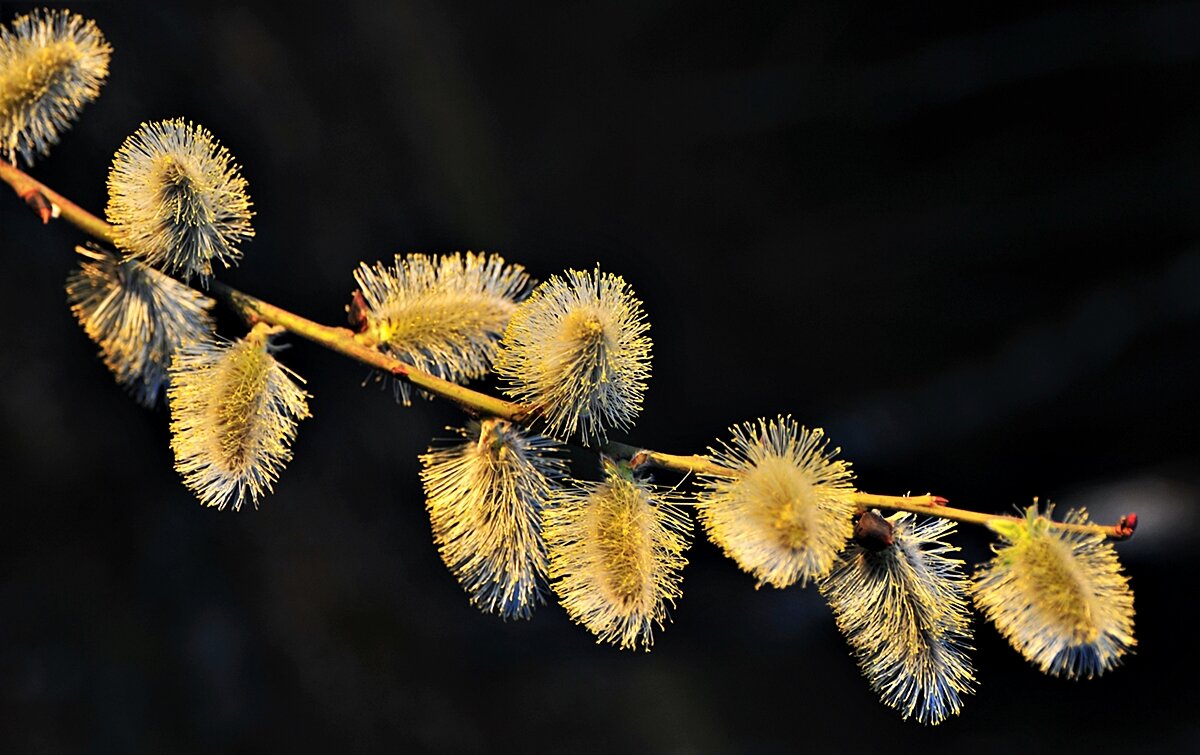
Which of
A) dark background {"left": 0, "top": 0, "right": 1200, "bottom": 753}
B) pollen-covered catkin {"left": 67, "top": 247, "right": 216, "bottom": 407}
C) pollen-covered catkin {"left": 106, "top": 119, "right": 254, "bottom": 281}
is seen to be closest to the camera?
pollen-covered catkin {"left": 106, "top": 119, "right": 254, "bottom": 281}

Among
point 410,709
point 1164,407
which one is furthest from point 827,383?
point 410,709

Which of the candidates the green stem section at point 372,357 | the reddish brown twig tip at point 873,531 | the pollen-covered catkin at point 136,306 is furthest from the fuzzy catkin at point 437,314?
the reddish brown twig tip at point 873,531

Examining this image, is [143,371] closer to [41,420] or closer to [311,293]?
[311,293]

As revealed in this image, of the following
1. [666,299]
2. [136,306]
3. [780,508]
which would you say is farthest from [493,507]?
[666,299]

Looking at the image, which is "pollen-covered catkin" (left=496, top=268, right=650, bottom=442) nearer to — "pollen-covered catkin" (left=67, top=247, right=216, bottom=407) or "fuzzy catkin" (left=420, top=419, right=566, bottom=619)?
"fuzzy catkin" (left=420, top=419, right=566, bottom=619)

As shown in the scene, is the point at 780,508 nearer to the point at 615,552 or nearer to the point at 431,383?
the point at 615,552

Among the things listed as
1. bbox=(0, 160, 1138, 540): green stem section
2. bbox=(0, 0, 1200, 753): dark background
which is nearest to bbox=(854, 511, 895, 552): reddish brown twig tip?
bbox=(0, 160, 1138, 540): green stem section
